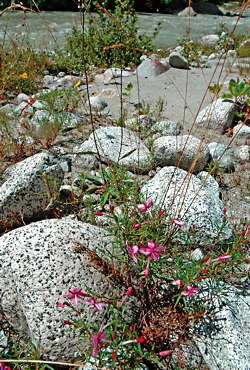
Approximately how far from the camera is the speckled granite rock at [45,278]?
221 cm

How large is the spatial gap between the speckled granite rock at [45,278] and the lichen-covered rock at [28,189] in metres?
0.43

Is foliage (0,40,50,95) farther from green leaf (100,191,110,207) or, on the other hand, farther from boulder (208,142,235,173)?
green leaf (100,191,110,207)

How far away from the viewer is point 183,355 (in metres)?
2.26

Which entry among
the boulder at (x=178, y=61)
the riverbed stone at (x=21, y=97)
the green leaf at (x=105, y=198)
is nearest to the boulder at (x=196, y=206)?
the green leaf at (x=105, y=198)

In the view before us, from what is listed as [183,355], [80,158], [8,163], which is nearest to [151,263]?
[183,355]

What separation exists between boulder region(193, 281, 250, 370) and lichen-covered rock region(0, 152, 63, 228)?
1.24 meters

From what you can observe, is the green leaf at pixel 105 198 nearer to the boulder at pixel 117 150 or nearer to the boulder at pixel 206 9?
the boulder at pixel 117 150

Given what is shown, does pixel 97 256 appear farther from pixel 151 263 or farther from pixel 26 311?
pixel 26 311

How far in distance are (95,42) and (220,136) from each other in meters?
3.97

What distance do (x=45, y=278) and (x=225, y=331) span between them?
1000 millimetres

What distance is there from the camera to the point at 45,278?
231 cm

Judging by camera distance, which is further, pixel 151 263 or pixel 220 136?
pixel 220 136

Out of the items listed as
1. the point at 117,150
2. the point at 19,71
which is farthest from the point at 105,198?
the point at 19,71

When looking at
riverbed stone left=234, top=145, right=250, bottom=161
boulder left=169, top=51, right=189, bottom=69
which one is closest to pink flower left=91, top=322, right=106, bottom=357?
riverbed stone left=234, top=145, right=250, bottom=161
